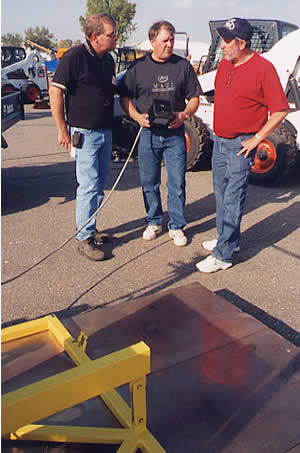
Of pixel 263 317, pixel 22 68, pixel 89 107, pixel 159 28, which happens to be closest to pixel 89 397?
pixel 263 317

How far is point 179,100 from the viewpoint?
381cm

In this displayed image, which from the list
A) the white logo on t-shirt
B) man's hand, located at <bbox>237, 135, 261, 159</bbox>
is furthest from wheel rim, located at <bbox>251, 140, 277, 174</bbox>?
man's hand, located at <bbox>237, 135, 261, 159</bbox>

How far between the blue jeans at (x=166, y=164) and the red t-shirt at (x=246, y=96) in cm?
53

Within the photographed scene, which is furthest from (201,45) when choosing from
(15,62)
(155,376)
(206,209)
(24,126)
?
(155,376)

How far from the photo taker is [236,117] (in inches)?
129

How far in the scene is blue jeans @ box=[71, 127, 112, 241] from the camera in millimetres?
→ 3615

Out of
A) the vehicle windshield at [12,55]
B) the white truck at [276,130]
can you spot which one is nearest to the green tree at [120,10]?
the vehicle windshield at [12,55]

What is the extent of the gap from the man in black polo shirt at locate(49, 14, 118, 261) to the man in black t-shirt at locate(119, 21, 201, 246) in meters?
0.27

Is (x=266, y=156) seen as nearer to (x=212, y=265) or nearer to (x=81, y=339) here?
(x=212, y=265)

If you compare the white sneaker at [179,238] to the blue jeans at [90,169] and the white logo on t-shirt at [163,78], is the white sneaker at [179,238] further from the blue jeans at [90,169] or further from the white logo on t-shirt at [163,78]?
the white logo on t-shirt at [163,78]

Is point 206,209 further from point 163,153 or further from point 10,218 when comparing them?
point 10,218

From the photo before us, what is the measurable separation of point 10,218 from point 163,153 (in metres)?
2.02

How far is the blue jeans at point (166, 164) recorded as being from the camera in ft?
12.8

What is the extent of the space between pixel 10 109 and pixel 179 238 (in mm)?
2881
